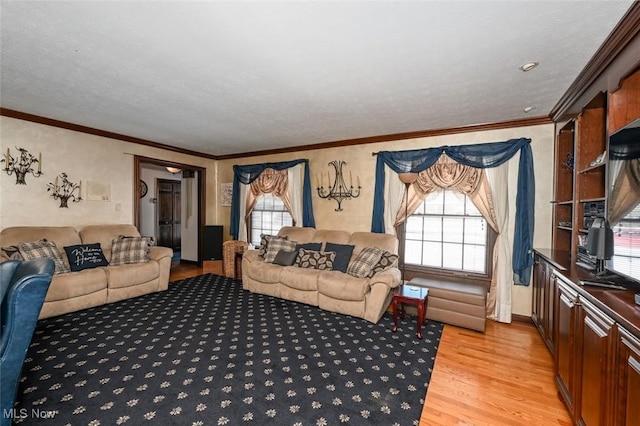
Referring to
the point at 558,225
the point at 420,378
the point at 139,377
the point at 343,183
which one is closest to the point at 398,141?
the point at 343,183

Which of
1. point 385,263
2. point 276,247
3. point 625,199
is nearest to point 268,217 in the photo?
point 276,247

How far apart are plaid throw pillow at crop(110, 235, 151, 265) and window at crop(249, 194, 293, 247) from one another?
2123 mm

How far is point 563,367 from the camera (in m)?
2.08

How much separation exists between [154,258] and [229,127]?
2.40 metres

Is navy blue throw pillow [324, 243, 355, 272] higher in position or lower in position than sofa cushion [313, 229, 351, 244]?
lower

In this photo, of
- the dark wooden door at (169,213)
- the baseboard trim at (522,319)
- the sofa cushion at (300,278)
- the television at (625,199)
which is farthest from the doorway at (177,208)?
the television at (625,199)

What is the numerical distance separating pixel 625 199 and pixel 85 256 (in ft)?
18.7

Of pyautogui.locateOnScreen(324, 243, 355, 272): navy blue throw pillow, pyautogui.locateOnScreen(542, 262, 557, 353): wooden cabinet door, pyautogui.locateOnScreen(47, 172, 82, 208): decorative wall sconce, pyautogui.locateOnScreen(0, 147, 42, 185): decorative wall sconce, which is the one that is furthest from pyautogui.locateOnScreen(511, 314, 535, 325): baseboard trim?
pyautogui.locateOnScreen(0, 147, 42, 185): decorative wall sconce

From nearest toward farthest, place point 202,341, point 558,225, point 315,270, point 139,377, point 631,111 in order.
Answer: point 631,111 < point 139,377 < point 202,341 < point 558,225 < point 315,270

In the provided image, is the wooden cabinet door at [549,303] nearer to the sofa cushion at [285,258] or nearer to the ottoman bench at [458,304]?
the ottoman bench at [458,304]

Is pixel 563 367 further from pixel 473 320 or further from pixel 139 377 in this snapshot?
pixel 139 377

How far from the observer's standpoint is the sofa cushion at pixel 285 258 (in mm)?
4344

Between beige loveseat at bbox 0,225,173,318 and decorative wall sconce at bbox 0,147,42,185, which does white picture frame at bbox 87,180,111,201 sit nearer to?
beige loveseat at bbox 0,225,173,318

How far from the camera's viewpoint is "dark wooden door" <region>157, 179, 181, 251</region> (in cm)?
778
